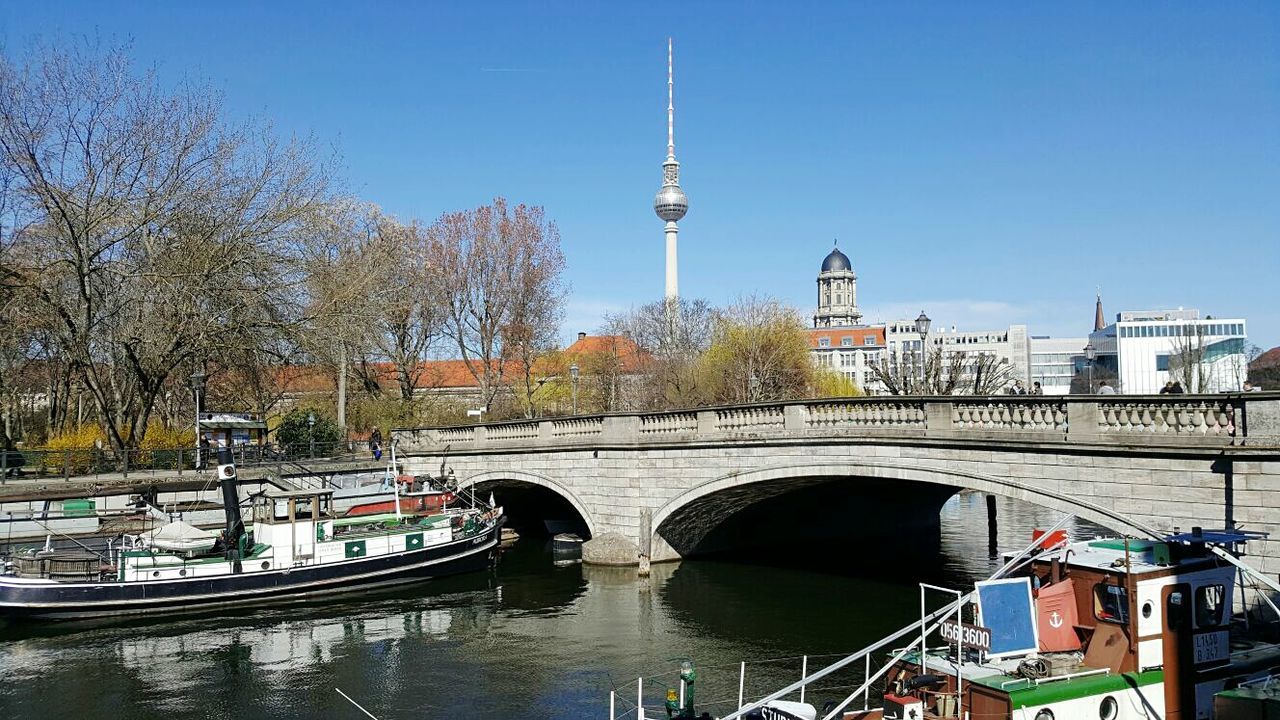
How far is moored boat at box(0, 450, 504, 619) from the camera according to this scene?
25609mm

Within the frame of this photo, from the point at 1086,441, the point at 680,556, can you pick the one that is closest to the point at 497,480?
the point at 680,556

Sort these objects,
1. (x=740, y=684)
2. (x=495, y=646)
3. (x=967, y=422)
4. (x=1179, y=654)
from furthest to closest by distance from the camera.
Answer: (x=495, y=646) < (x=967, y=422) < (x=740, y=684) < (x=1179, y=654)

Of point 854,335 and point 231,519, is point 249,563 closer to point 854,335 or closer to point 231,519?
point 231,519

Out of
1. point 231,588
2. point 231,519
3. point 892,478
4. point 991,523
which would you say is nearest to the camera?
point 892,478

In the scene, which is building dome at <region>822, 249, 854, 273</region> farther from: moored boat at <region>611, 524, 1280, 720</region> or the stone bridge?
moored boat at <region>611, 524, 1280, 720</region>

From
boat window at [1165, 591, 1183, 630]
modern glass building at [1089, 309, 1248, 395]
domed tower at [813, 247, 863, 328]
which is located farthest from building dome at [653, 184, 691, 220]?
boat window at [1165, 591, 1183, 630]

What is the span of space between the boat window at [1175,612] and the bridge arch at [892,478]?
2031 millimetres

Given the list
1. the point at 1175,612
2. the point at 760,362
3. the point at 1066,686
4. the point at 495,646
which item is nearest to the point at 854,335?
the point at 760,362

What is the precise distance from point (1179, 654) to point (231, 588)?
75.5 feet

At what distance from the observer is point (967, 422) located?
21.3 metres

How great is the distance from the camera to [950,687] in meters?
12.0

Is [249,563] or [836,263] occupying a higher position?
[836,263]

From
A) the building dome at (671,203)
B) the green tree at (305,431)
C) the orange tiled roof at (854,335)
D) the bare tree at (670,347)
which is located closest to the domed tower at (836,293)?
the orange tiled roof at (854,335)

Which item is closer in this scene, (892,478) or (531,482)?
(892,478)
